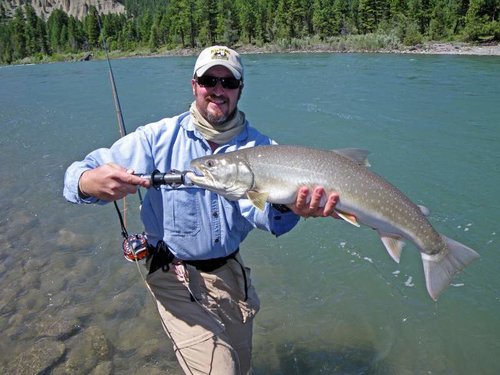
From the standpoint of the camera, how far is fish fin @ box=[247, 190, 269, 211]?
2.95 metres

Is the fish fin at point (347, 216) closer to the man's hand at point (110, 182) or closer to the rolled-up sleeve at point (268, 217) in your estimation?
the rolled-up sleeve at point (268, 217)

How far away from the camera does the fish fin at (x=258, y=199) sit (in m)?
2.95

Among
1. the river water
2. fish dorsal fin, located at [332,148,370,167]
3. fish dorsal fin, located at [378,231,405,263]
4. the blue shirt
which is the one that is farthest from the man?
the river water

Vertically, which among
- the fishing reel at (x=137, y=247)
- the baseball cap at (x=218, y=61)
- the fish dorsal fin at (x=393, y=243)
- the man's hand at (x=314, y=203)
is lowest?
the fishing reel at (x=137, y=247)

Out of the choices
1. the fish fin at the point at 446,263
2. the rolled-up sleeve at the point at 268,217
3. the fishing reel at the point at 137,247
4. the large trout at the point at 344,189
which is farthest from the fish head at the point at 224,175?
the fish fin at the point at 446,263

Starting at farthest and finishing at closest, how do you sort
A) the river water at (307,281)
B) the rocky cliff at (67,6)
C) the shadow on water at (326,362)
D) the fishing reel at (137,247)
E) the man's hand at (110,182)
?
the rocky cliff at (67,6)
the river water at (307,281)
the shadow on water at (326,362)
the fishing reel at (137,247)
the man's hand at (110,182)

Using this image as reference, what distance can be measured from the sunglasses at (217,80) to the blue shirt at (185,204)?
294mm

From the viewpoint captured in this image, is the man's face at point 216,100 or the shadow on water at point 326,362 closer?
the man's face at point 216,100

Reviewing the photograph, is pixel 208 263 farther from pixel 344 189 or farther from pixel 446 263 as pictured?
pixel 446 263

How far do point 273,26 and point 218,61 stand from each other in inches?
2973

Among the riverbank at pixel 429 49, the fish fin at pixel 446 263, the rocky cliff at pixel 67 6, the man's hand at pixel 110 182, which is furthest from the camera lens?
the rocky cliff at pixel 67 6

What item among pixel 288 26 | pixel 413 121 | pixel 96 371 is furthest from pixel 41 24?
pixel 96 371

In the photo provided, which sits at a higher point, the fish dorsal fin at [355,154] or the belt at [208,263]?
the fish dorsal fin at [355,154]

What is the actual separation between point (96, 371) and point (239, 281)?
1940 millimetres
